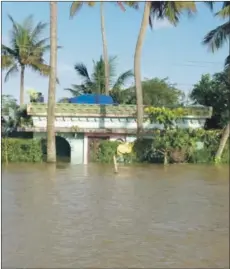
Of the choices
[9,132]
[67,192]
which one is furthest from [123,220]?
[9,132]

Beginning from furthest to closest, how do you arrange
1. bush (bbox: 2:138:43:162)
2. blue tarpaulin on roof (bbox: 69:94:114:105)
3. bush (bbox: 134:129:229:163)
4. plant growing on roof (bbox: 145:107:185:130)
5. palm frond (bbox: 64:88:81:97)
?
1. palm frond (bbox: 64:88:81:97)
2. blue tarpaulin on roof (bbox: 69:94:114:105)
3. bush (bbox: 2:138:43:162)
4. plant growing on roof (bbox: 145:107:185:130)
5. bush (bbox: 134:129:229:163)

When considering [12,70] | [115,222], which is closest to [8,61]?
[12,70]

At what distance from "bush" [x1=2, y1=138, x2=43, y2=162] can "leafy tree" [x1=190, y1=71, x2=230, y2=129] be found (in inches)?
294

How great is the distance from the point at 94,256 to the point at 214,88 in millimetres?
17738

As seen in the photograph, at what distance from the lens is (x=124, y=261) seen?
17.5ft

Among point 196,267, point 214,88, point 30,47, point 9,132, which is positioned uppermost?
point 30,47

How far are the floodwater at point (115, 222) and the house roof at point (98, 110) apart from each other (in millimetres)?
6175

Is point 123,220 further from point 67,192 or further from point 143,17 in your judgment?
point 143,17

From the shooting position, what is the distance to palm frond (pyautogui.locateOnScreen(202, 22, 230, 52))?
64.7 ft

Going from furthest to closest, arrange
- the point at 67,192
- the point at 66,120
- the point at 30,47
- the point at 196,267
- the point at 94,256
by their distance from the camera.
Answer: the point at 30,47 < the point at 66,120 < the point at 67,192 < the point at 94,256 < the point at 196,267

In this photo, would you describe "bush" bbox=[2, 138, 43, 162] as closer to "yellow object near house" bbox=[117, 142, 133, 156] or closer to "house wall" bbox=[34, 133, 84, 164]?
"house wall" bbox=[34, 133, 84, 164]

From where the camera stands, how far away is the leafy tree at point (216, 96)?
21406 mm

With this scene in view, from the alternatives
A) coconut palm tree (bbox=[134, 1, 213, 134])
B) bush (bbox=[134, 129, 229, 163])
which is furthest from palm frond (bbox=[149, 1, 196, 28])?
bush (bbox=[134, 129, 229, 163])

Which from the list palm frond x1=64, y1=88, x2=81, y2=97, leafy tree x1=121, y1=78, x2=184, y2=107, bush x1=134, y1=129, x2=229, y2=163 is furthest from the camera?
leafy tree x1=121, y1=78, x2=184, y2=107
